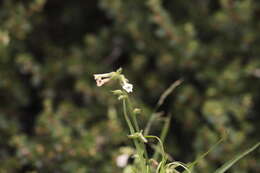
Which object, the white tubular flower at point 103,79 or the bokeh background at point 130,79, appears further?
the bokeh background at point 130,79

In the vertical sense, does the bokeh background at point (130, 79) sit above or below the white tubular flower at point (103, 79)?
above

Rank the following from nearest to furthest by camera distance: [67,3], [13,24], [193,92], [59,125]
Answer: [59,125], [13,24], [193,92], [67,3]

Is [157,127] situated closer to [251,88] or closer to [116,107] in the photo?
[116,107]

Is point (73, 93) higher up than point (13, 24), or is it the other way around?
point (13, 24)

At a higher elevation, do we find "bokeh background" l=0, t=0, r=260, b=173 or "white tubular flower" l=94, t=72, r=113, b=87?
"bokeh background" l=0, t=0, r=260, b=173

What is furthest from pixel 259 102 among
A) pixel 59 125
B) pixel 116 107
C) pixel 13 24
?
pixel 13 24

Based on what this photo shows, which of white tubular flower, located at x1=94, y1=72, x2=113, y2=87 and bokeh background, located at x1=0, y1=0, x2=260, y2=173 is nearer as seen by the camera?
white tubular flower, located at x1=94, y1=72, x2=113, y2=87

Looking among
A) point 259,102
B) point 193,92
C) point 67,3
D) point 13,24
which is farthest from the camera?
point 67,3

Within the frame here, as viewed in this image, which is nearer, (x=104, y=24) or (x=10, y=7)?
(x=10, y=7)
